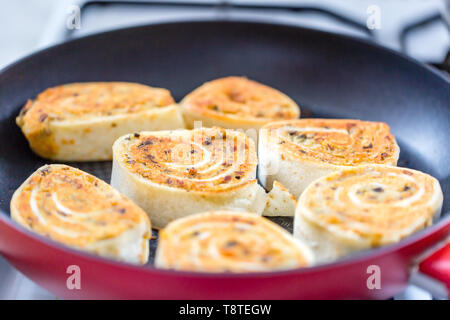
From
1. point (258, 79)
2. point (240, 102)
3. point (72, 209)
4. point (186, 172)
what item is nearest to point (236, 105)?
point (240, 102)

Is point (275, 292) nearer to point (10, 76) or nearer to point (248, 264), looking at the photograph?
point (248, 264)

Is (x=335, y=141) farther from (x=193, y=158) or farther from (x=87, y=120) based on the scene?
(x=87, y=120)

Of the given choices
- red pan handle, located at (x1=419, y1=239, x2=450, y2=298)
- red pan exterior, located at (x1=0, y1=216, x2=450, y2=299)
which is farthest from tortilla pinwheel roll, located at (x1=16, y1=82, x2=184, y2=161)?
red pan handle, located at (x1=419, y1=239, x2=450, y2=298)

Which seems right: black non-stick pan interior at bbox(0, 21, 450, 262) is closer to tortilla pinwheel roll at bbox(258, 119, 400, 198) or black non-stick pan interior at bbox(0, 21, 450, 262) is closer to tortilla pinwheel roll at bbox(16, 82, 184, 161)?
tortilla pinwheel roll at bbox(16, 82, 184, 161)

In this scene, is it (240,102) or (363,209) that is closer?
(363,209)

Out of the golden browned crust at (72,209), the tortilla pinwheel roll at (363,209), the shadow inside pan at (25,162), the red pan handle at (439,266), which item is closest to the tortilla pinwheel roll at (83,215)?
the golden browned crust at (72,209)
